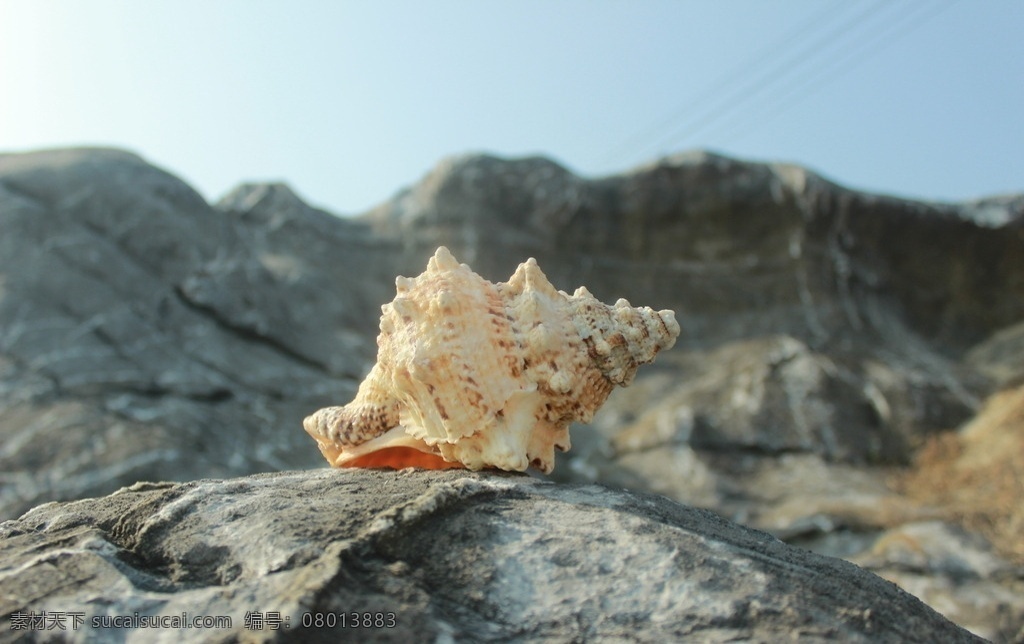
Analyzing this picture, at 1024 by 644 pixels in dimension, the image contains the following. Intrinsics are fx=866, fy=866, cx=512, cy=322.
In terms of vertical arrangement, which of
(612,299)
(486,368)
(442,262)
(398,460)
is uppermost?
(442,262)

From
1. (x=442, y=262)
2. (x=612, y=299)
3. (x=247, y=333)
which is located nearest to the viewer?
(x=442, y=262)

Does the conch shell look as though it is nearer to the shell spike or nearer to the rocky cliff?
the shell spike

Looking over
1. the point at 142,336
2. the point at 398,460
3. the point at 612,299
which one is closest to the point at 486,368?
the point at 398,460

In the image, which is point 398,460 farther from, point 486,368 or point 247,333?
point 247,333

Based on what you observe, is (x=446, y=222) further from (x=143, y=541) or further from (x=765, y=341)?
(x=143, y=541)

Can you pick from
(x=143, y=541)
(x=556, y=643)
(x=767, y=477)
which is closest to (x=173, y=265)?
(x=767, y=477)

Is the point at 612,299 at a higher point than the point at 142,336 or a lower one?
lower

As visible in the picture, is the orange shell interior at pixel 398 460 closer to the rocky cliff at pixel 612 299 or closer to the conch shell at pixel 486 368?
the conch shell at pixel 486 368
